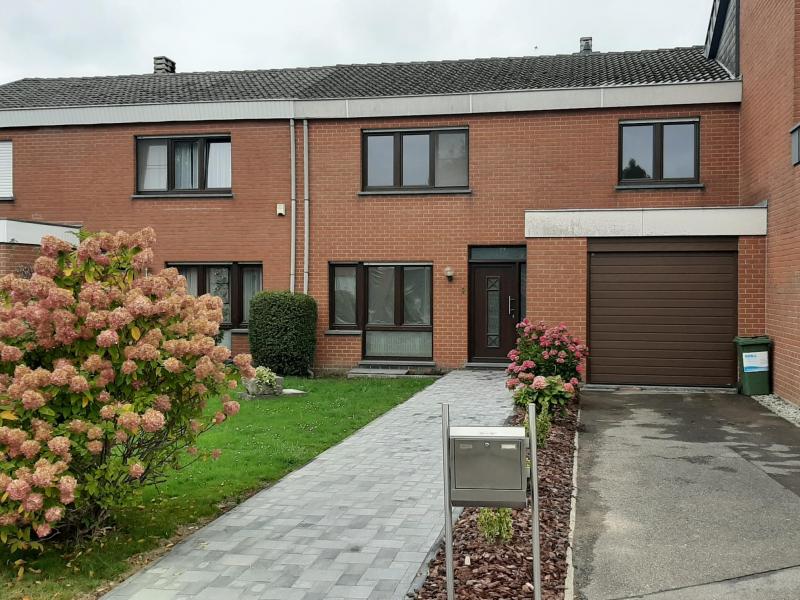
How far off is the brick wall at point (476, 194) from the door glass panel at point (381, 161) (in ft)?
1.06

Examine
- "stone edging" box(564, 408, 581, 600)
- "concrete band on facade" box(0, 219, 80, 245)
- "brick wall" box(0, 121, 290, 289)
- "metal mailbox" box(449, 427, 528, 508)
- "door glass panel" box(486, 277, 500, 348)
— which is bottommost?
"stone edging" box(564, 408, 581, 600)

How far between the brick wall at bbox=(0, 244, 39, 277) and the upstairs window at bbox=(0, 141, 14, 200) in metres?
3.21

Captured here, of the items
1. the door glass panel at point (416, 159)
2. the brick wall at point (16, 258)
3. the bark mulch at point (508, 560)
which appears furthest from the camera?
the door glass panel at point (416, 159)

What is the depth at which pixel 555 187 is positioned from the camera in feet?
54.7

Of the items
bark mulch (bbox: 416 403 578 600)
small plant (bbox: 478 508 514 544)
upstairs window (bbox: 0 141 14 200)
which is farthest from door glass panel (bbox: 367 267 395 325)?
small plant (bbox: 478 508 514 544)

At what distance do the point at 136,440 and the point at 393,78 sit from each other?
15515 millimetres

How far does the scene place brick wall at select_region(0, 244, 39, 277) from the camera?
1573 cm

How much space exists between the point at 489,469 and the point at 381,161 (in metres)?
13.7

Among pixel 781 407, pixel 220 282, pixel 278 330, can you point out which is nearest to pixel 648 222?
pixel 781 407

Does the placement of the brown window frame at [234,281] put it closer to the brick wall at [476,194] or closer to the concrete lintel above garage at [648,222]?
the brick wall at [476,194]

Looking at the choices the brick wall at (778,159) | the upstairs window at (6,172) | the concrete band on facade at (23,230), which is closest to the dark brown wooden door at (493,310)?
the brick wall at (778,159)

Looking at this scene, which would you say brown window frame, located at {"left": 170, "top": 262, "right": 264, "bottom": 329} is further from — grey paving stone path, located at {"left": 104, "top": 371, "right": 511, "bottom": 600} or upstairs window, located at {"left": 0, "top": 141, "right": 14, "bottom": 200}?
grey paving stone path, located at {"left": 104, "top": 371, "right": 511, "bottom": 600}

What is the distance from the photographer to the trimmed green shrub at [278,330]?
16.5m

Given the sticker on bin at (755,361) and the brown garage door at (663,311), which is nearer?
the sticker on bin at (755,361)
